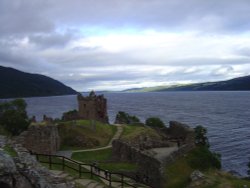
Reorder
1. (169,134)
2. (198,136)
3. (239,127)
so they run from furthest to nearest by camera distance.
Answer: (239,127) < (198,136) < (169,134)

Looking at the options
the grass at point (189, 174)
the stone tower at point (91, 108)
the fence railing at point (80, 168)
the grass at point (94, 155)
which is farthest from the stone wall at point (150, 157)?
the stone tower at point (91, 108)

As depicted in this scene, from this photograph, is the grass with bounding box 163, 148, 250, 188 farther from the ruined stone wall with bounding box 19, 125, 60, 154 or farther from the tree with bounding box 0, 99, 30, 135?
the tree with bounding box 0, 99, 30, 135

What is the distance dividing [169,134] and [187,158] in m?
16.5

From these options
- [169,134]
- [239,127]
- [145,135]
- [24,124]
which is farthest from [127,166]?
[239,127]

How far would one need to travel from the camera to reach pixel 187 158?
44688mm

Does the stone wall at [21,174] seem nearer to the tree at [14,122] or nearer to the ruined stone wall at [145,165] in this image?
the ruined stone wall at [145,165]

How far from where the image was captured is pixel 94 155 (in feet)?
156

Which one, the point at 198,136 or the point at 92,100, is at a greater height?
the point at 92,100

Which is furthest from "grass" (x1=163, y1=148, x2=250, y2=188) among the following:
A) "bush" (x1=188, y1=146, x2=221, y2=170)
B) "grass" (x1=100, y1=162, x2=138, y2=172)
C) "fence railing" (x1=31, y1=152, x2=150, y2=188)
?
"fence railing" (x1=31, y1=152, x2=150, y2=188)

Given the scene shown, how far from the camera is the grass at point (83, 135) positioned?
53834 mm

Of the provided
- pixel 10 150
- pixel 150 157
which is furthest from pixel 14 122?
pixel 10 150

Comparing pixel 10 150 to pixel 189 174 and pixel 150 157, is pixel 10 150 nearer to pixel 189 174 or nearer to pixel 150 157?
pixel 150 157

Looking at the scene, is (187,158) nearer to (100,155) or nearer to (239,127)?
(100,155)

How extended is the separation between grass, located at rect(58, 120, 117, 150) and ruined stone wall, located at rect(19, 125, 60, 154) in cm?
944
